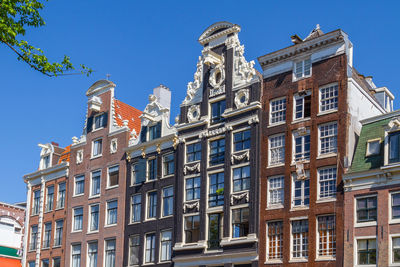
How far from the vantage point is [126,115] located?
6091cm

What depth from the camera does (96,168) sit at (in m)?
59.2

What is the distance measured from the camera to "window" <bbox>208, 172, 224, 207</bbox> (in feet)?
159

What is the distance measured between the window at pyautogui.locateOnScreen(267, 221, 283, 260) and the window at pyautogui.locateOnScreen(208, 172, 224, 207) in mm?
4670

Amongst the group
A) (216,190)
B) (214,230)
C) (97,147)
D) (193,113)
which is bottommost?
(214,230)

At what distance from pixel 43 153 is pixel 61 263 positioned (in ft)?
37.3

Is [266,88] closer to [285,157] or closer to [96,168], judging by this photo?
[285,157]

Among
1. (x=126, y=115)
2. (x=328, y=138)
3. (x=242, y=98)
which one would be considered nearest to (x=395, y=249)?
(x=328, y=138)

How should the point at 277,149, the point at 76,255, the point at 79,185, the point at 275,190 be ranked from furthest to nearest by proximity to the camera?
the point at 79,185
the point at 76,255
the point at 277,149
the point at 275,190

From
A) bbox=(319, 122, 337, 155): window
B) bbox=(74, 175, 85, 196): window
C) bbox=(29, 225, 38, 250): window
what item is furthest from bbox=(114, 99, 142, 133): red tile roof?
bbox=(319, 122, 337, 155): window

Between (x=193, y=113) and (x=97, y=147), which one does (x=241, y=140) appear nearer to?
(x=193, y=113)

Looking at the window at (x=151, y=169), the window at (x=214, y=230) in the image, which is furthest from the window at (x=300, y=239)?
the window at (x=151, y=169)

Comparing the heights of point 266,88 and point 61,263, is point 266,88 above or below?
above

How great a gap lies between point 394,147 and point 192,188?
616 inches

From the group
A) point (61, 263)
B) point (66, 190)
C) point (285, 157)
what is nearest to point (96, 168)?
point (66, 190)
